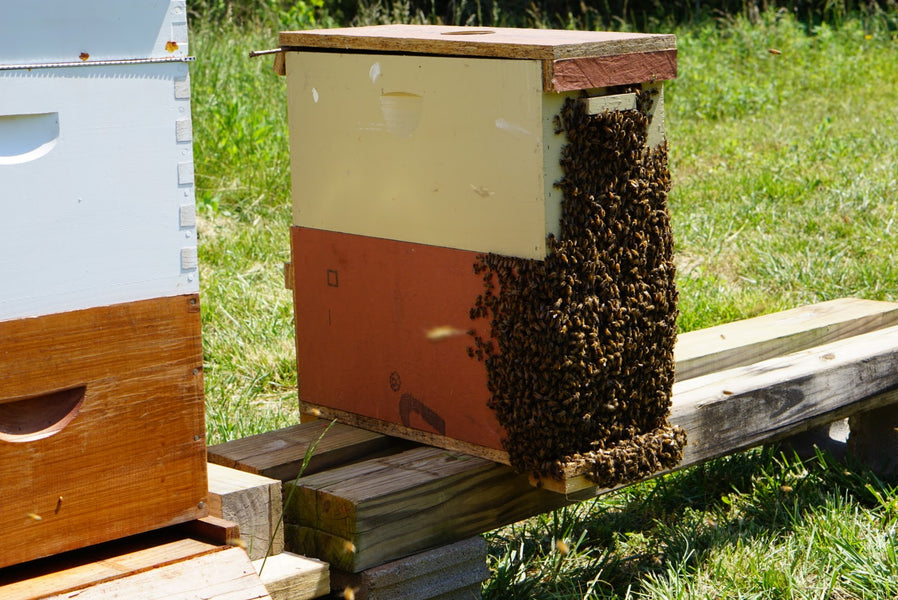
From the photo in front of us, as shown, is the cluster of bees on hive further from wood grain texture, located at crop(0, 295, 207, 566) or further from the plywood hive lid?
A: wood grain texture, located at crop(0, 295, 207, 566)

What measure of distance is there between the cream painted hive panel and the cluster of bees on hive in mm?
52

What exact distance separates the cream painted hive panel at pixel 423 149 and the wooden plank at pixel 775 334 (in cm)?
84

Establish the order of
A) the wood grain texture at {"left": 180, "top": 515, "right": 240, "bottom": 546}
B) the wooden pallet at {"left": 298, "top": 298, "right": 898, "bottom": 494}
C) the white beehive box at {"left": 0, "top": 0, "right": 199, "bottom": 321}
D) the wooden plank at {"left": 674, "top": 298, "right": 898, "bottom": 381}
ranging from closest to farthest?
the white beehive box at {"left": 0, "top": 0, "right": 199, "bottom": 321}
the wood grain texture at {"left": 180, "top": 515, "right": 240, "bottom": 546}
the wooden pallet at {"left": 298, "top": 298, "right": 898, "bottom": 494}
the wooden plank at {"left": 674, "top": 298, "right": 898, "bottom": 381}

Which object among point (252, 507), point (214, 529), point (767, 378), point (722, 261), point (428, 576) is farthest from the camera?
point (722, 261)

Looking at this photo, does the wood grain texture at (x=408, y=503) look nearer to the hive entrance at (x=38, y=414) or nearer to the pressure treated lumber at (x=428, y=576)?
the pressure treated lumber at (x=428, y=576)

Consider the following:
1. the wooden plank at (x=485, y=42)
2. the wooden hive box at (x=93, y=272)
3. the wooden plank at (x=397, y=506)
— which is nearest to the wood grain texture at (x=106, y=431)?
the wooden hive box at (x=93, y=272)

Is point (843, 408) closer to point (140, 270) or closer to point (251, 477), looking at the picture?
point (251, 477)

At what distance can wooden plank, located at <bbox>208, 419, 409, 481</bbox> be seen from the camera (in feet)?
6.57

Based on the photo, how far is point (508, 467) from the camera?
2.03m

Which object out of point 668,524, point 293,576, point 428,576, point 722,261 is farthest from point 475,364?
point 722,261

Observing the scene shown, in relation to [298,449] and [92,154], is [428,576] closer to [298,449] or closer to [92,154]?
[298,449]

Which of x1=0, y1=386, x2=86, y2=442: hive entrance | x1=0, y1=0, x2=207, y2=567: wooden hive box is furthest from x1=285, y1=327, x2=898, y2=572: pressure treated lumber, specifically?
x1=0, y1=386, x2=86, y2=442: hive entrance

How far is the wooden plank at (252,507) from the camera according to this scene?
1.75m

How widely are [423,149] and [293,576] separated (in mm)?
764
